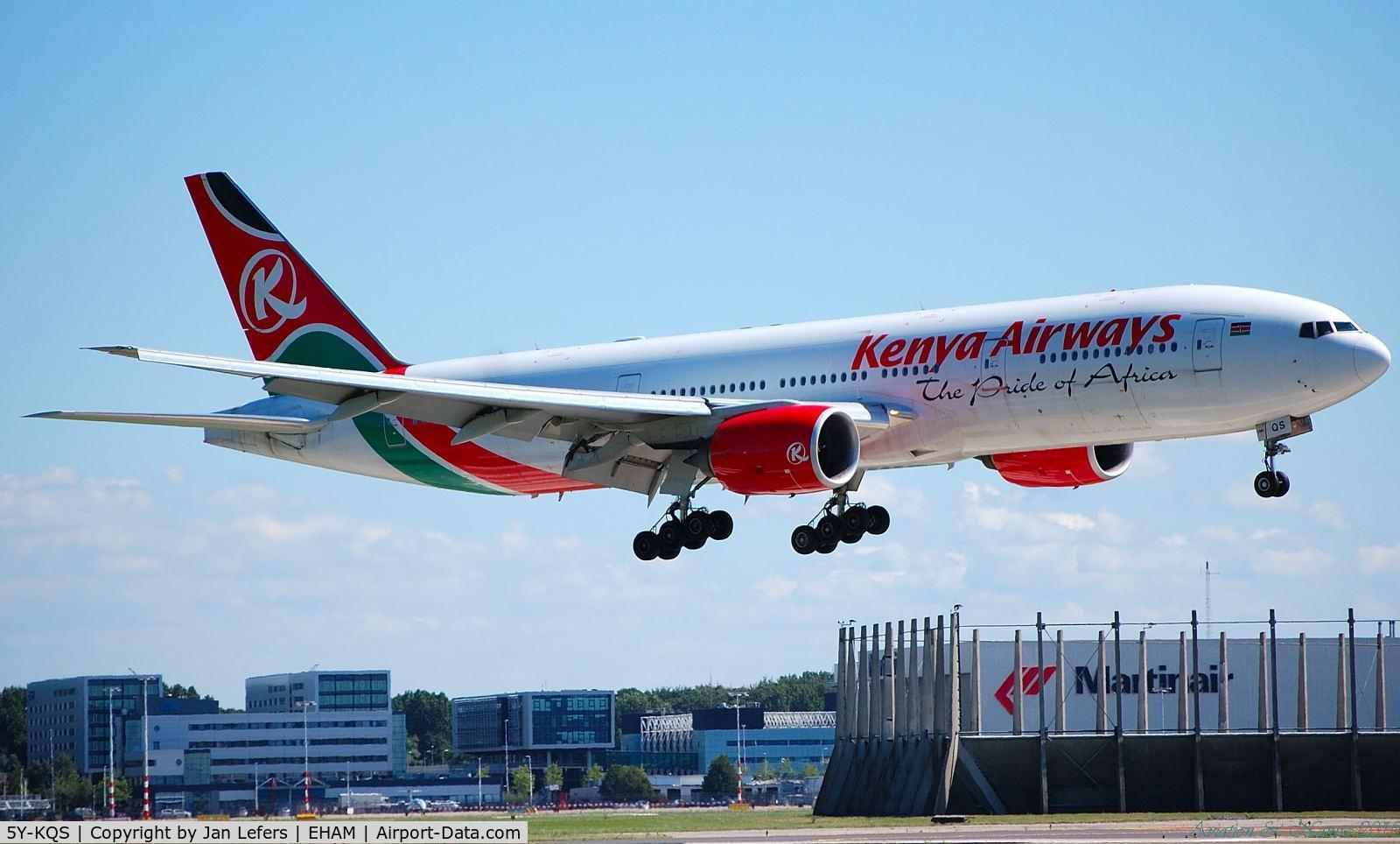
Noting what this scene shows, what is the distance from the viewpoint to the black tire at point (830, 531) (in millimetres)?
44031

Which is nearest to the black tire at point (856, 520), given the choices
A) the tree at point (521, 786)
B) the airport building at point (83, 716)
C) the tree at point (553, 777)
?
the tree at point (521, 786)

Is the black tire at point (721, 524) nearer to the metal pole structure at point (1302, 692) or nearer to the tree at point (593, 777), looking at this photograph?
the metal pole structure at point (1302, 692)

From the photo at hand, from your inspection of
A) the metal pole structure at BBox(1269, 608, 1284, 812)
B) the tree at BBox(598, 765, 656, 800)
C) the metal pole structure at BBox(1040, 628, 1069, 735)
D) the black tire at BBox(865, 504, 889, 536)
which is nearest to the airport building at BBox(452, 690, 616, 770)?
the tree at BBox(598, 765, 656, 800)

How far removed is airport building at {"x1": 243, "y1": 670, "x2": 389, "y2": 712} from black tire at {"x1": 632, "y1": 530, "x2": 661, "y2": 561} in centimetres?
10986

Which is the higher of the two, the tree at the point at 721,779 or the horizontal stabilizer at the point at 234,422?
the horizontal stabilizer at the point at 234,422

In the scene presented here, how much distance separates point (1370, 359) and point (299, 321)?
30220mm

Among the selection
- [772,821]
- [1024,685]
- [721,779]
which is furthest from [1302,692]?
[721,779]

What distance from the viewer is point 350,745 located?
13488cm

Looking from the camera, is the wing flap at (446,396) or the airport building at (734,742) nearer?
the wing flap at (446,396)

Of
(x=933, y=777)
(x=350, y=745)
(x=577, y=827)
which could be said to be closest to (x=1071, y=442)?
(x=933, y=777)

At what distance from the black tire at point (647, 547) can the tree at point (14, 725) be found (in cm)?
9410

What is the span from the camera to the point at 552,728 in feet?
496

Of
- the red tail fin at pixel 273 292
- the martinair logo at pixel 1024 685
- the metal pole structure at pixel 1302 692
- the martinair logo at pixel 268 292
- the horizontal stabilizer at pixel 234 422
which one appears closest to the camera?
the horizontal stabilizer at pixel 234 422

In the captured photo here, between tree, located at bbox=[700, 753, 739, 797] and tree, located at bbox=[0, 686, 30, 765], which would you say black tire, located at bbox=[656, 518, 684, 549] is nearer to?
tree, located at bbox=[700, 753, 739, 797]
